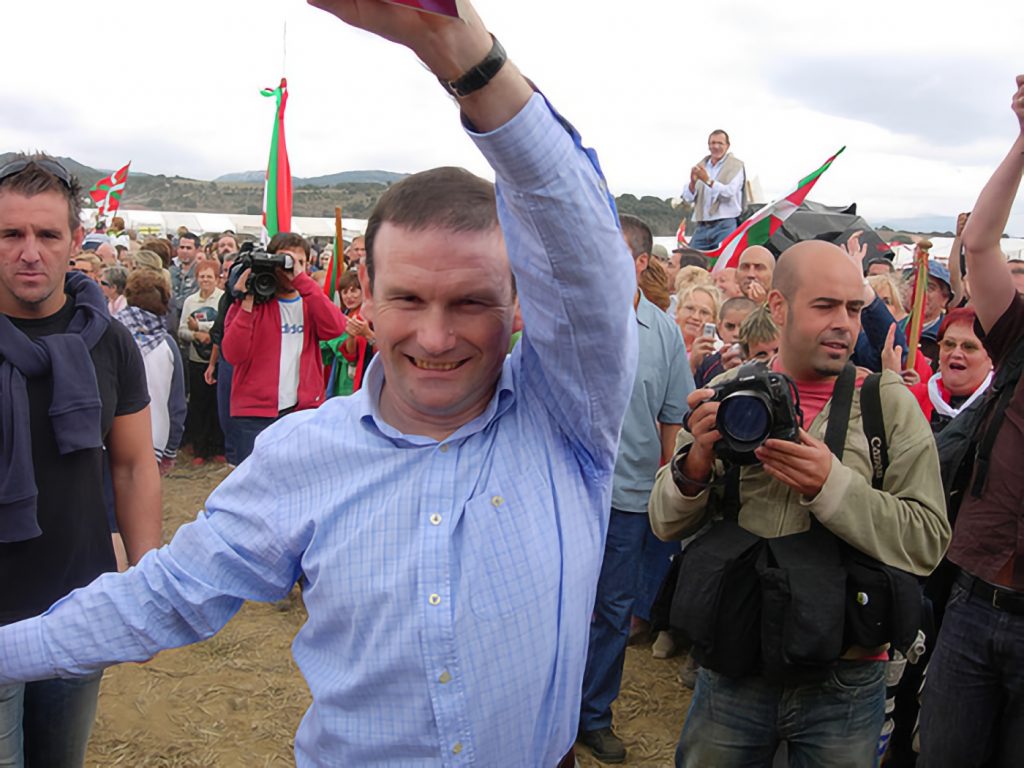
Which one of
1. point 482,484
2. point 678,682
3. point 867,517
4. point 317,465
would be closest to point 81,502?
point 317,465

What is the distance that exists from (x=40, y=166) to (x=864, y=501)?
2.45 m

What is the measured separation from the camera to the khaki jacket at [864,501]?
2139 mm

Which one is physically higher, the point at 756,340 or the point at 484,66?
the point at 484,66

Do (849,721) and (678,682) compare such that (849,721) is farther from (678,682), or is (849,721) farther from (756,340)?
(678,682)

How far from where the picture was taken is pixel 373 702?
4.06 ft

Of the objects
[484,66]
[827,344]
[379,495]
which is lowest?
[379,495]

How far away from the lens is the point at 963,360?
3.67 metres

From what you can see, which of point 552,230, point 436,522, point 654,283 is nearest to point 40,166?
point 436,522

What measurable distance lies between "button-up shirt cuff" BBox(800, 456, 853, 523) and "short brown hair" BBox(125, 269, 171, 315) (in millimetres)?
4706

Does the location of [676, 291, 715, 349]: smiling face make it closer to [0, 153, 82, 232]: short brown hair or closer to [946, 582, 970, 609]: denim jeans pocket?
[946, 582, 970, 609]: denim jeans pocket

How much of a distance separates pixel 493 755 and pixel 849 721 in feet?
4.84

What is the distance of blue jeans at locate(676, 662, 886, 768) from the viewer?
2270 millimetres

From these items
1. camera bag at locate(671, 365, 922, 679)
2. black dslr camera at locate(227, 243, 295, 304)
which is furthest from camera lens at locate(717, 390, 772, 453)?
black dslr camera at locate(227, 243, 295, 304)

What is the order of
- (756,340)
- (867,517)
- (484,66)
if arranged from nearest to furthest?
(484,66), (867,517), (756,340)
